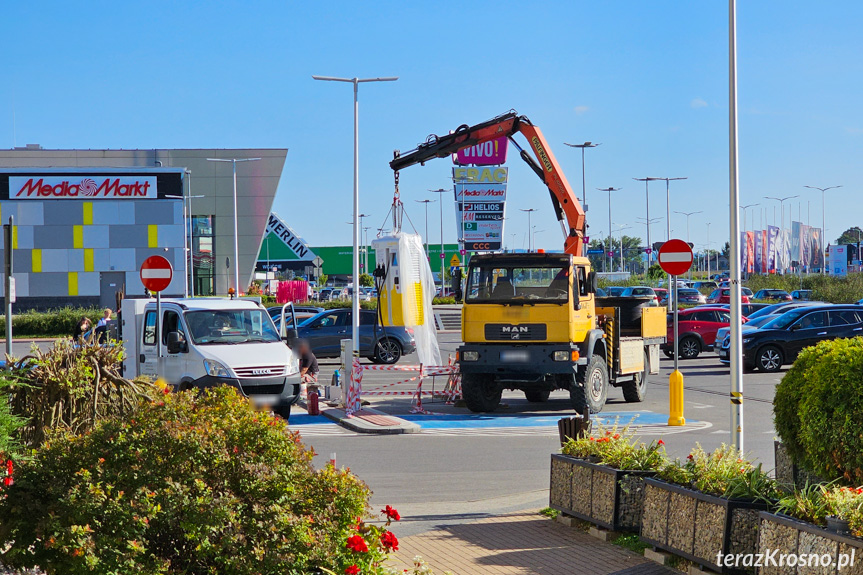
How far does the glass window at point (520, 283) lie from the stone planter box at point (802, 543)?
1114 cm

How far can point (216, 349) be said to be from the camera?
16.5 meters

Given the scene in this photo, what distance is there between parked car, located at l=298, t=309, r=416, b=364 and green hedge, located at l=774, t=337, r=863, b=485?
75.3 feet

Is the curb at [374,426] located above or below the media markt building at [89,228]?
below

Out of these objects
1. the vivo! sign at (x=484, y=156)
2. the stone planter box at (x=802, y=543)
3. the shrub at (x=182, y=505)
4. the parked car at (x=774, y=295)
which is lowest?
the stone planter box at (x=802, y=543)

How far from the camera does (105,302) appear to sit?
60.8 m

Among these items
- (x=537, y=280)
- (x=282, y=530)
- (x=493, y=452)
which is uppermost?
(x=537, y=280)

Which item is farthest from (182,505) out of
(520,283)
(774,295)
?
(774,295)

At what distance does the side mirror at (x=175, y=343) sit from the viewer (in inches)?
653

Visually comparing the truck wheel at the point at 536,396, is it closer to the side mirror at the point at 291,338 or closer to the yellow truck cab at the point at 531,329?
the yellow truck cab at the point at 531,329

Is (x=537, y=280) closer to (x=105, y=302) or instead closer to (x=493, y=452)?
(x=493, y=452)

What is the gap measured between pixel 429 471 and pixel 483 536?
156 inches

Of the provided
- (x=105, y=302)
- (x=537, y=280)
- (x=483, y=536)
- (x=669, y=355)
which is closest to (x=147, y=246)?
(x=105, y=302)

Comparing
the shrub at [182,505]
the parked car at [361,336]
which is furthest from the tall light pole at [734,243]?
the parked car at [361,336]

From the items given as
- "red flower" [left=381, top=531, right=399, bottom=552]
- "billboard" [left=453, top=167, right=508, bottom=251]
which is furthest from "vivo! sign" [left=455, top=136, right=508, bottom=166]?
"red flower" [left=381, top=531, right=399, bottom=552]
